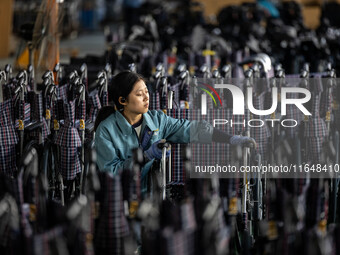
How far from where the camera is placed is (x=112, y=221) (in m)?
2.81

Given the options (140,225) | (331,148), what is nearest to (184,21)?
(331,148)

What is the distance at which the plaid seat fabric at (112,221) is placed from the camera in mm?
2793

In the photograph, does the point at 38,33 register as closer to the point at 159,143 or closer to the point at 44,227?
the point at 159,143

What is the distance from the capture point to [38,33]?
6070mm

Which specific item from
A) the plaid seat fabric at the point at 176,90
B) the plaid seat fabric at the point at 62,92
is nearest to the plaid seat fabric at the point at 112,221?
the plaid seat fabric at the point at 176,90

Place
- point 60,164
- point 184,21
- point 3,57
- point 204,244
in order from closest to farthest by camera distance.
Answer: point 204,244
point 60,164
point 184,21
point 3,57

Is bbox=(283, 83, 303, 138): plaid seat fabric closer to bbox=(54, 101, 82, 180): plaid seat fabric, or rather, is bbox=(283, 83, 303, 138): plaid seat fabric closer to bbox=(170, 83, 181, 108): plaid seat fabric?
bbox=(170, 83, 181, 108): plaid seat fabric

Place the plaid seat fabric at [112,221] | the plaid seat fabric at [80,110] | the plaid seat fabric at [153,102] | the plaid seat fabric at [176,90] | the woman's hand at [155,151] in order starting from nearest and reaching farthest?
the plaid seat fabric at [112,221] → the woman's hand at [155,151] → the plaid seat fabric at [80,110] → the plaid seat fabric at [153,102] → the plaid seat fabric at [176,90]

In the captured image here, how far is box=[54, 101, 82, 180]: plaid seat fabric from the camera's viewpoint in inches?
165

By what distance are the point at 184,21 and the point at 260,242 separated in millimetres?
7789

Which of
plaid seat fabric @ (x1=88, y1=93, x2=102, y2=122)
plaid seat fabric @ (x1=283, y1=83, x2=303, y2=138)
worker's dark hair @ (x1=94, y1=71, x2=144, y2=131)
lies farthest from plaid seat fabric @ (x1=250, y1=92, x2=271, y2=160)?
plaid seat fabric @ (x1=88, y1=93, x2=102, y2=122)

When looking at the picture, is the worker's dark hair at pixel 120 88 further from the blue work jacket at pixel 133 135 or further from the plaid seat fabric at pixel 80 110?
the plaid seat fabric at pixel 80 110

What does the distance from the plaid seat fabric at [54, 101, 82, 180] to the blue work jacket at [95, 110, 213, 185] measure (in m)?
0.46

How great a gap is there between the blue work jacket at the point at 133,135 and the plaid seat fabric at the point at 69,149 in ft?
1.50
